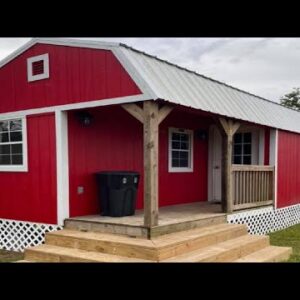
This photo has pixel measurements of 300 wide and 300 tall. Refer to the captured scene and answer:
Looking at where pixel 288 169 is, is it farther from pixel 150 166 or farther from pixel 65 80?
pixel 65 80

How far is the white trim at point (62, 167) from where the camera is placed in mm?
6605

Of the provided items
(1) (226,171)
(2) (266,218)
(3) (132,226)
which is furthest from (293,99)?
(3) (132,226)

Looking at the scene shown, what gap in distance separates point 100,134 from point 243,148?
459 cm

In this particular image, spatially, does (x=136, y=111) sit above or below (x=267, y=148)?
above

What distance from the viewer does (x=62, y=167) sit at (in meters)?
6.61

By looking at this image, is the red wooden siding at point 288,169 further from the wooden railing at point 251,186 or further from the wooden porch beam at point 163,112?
the wooden porch beam at point 163,112
